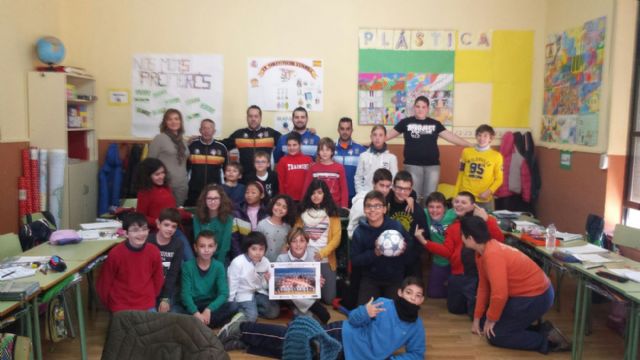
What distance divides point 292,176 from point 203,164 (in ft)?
3.17

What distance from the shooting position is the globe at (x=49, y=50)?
5602 millimetres

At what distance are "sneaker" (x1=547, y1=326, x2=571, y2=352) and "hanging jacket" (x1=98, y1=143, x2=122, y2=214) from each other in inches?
187

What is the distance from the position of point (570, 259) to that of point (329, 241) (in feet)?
6.19

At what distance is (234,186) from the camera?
16.1 feet

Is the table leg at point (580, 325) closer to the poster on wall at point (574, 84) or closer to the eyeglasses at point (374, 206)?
the eyeglasses at point (374, 206)

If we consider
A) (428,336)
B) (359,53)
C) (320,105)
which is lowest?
(428,336)

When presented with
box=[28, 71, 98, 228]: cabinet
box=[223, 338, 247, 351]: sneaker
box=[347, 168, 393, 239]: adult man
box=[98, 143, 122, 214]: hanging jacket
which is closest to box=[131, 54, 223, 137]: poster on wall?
box=[98, 143, 122, 214]: hanging jacket

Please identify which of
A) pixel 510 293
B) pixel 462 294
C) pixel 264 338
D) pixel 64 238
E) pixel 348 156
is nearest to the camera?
pixel 264 338

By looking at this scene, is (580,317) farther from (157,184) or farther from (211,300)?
(157,184)

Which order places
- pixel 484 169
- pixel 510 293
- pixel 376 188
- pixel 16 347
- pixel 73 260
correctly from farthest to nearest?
pixel 484 169
pixel 376 188
pixel 510 293
pixel 73 260
pixel 16 347

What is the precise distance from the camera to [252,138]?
19.4 feet

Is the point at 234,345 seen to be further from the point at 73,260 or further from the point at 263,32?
the point at 263,32

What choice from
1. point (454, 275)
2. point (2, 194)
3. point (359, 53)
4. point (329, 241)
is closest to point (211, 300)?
point (329, 241)

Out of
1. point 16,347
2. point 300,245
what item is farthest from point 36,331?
point 300,245
